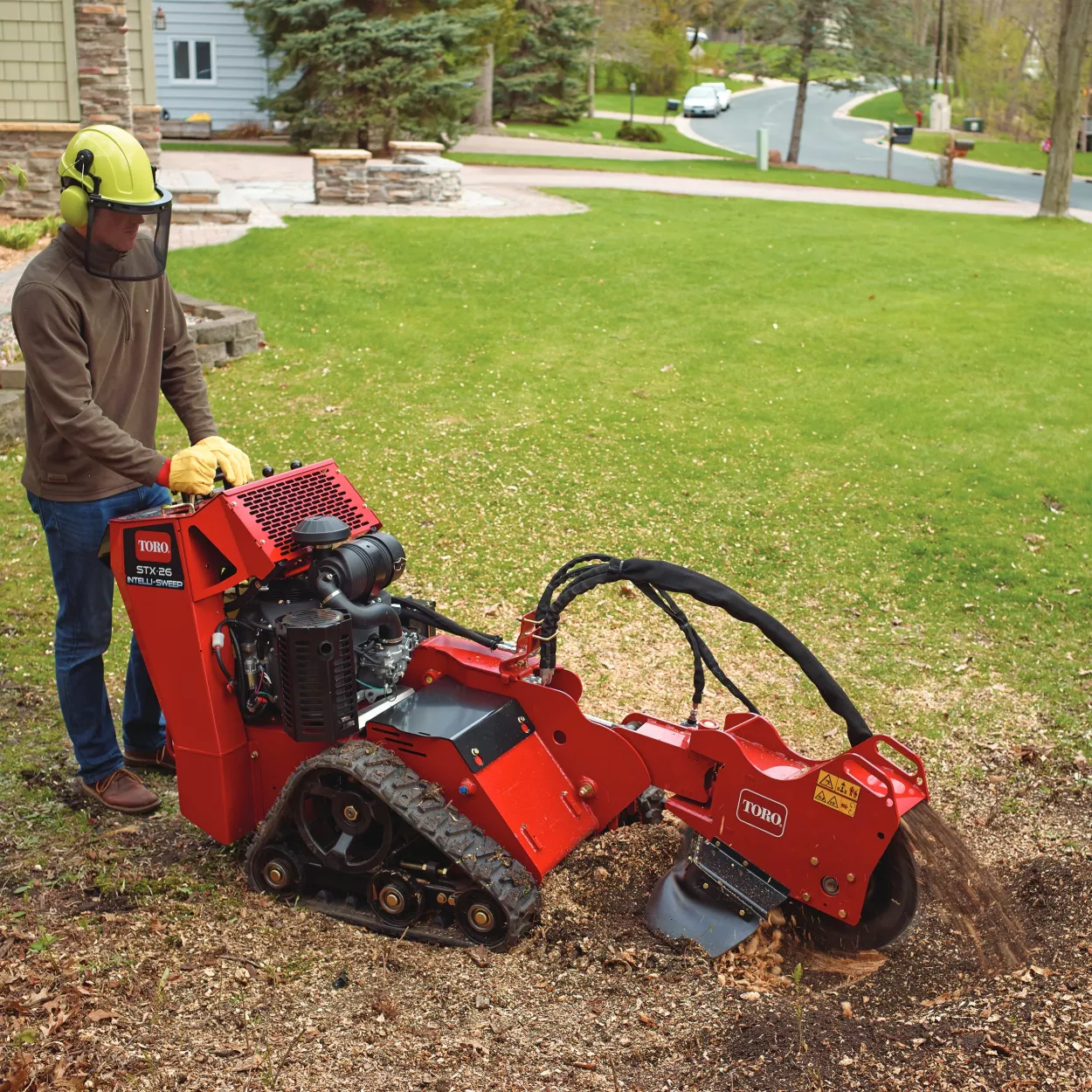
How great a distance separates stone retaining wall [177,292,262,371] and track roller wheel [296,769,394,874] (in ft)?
23.2

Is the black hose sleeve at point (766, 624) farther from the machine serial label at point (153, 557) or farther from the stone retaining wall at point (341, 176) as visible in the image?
the stone retaining wall at point (341, 176)

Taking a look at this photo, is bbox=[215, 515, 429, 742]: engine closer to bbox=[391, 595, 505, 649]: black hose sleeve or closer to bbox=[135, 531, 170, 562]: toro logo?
bbox=[391, 595, 505, 649]: black hose sleeve

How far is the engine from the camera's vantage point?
3.83m

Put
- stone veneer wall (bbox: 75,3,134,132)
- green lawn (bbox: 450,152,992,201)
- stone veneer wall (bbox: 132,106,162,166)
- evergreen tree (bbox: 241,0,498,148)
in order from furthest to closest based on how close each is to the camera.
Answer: green lawn (bbox: 450,152,992,201), evergreen tree (bbox: 241,0,498,148), stone veneer wall (bbox: 132,106,162,166), stone veneer wall (bbox: 75,3,134,132)

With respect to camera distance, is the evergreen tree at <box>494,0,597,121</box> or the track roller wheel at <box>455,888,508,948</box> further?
the evergreen tree at <box>494,0,597,121</box>

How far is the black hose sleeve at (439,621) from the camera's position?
421cm

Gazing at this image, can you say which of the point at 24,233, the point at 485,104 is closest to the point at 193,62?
the point at 485,104

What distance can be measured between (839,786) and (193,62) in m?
32.1

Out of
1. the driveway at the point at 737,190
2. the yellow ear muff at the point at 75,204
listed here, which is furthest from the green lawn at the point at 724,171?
the yellow ear muff at the point at 75,204

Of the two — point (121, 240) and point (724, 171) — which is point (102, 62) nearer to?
point (121, 240)

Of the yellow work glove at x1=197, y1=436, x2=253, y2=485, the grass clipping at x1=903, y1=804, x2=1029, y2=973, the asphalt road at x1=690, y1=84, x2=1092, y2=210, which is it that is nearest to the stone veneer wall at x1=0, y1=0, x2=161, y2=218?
the yellow work glove at x1=197, y1=436, x2=253, y2=485

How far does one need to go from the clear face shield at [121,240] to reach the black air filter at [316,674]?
1.33 m

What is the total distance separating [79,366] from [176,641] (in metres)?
0.97

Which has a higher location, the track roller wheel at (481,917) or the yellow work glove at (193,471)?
the yellow work glove at (193,471)
